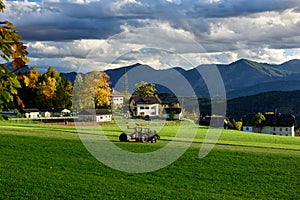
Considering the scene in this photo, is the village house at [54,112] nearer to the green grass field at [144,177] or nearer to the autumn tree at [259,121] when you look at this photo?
the autumn tree at [259,121]

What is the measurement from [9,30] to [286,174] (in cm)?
1999

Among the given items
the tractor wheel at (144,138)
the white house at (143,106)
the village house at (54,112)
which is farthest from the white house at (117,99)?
the tractor wheel at (144,138)

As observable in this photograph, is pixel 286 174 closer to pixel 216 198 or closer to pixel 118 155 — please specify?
pixel 216 198

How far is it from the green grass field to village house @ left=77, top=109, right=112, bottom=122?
41824 millimetres

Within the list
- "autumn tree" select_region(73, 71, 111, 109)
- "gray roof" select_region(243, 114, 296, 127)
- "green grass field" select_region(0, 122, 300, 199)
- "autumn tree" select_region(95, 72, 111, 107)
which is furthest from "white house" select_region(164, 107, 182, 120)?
"green grass field" select_region(0, 122, 300, 199)

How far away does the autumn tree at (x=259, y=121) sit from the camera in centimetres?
11520

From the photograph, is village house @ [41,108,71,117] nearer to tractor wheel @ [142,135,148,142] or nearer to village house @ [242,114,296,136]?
village house @ [242,114,296,136]

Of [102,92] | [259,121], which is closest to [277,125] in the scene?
[259,121]

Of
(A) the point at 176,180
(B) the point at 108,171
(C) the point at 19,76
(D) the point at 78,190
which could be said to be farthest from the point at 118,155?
(C) the point at 19,76

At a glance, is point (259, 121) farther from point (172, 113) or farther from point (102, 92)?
point (102, 92)

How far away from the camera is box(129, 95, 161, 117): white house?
2631 inches

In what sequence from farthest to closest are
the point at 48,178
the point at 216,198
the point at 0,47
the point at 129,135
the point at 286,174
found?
the point at 129,135, the point at 286,174, the point at 48,178, the point at 216,198, the point at 0,47

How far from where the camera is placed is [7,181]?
62.4 feet

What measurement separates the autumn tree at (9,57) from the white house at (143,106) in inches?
2203
